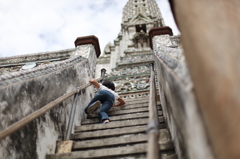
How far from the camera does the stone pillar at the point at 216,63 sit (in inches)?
31.0

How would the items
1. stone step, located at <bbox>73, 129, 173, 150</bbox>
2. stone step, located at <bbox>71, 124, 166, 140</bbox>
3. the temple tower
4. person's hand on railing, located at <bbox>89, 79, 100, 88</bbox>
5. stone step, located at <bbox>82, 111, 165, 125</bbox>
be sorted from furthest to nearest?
the temple tower
person's hand on railing, located at <bbox>89, 79, 100, 88</bbox>
stone step, located at <bbox>82, 111, 165, 125</bbox>
stone step, located at <bbox>71, 124, 166, 140</bbox>
stone step, located at <bbox>73, 129, 173, 150</bbox>

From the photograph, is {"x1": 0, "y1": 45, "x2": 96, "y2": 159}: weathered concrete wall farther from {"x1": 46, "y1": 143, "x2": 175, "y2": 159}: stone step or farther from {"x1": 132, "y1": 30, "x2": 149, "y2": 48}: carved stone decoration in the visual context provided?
{"x1": 132, "y1": 30, "x2": 149, "y2": 48}: carved stone decoration

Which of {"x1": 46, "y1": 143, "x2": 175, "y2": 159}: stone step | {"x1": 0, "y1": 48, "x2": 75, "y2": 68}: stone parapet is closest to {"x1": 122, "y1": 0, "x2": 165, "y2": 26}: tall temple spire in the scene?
{"x1": 0, "y1": 48, "x2": 75, "y2": 68}: stone parapet

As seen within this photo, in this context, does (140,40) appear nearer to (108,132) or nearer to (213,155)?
(108,132)

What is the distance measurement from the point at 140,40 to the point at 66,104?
38.1ft

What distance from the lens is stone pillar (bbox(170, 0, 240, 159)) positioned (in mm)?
787

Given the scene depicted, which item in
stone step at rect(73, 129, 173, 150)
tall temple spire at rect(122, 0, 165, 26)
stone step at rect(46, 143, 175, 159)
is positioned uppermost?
tall temple spire at rect(122, 0, 165, 26)

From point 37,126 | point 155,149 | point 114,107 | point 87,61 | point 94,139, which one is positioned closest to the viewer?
point 155,149

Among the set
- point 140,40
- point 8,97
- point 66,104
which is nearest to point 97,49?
point 66,104

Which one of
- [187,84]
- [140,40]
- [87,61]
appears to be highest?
[140,40]

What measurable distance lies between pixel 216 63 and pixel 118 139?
168 cm

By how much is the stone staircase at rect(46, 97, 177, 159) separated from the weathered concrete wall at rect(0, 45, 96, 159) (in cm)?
20

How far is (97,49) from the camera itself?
560 cm

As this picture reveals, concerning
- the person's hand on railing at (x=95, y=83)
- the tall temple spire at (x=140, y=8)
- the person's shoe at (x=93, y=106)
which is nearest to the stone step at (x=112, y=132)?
the person's shoe at (x=93, y=106)
